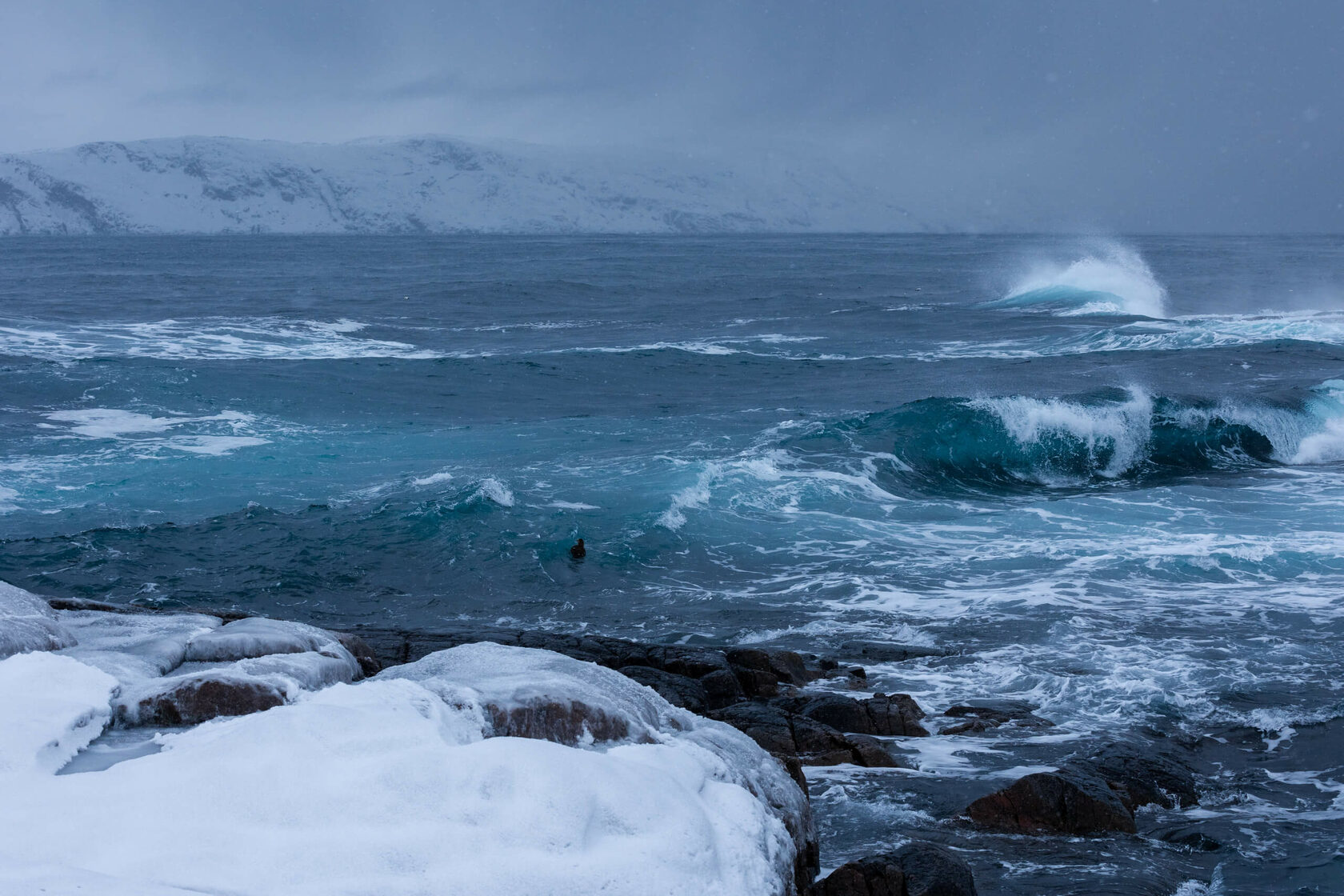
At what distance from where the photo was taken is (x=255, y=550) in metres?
14.8

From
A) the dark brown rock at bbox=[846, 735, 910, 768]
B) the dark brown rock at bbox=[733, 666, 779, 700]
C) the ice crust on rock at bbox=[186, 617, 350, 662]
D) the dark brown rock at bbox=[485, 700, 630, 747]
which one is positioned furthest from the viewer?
the dark brown rock at bbox=[733, 666, 779, 700]

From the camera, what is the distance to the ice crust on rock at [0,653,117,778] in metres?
4.50

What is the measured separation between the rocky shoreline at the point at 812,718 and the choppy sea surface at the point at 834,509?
299 mm

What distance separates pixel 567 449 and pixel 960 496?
7556 mm

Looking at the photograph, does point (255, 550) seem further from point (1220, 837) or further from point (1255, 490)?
point (1255, 490)

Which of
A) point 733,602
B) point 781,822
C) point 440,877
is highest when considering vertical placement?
point 440,877

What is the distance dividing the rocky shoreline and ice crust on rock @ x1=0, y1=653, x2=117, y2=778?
0.24 m

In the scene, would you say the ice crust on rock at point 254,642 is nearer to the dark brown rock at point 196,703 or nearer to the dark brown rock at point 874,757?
the dark brown rock at point 196,703

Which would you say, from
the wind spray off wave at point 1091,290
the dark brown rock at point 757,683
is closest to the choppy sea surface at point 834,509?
the dark brown rock at point 757,683

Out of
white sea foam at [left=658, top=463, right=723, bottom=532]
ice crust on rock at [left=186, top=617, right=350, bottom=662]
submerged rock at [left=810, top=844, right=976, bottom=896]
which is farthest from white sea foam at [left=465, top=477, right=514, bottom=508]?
submerged rock at [left=810, top=844, right=976, bottom=896]

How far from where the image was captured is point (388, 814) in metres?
4.17

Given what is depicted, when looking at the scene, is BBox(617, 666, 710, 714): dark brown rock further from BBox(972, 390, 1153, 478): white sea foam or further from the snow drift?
BBox(972, 390, 1153, 478): white sea foam

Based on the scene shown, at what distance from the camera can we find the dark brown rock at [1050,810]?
A: 280 inches

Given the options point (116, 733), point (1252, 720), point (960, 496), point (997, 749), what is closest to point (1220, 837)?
point (997, 749)
